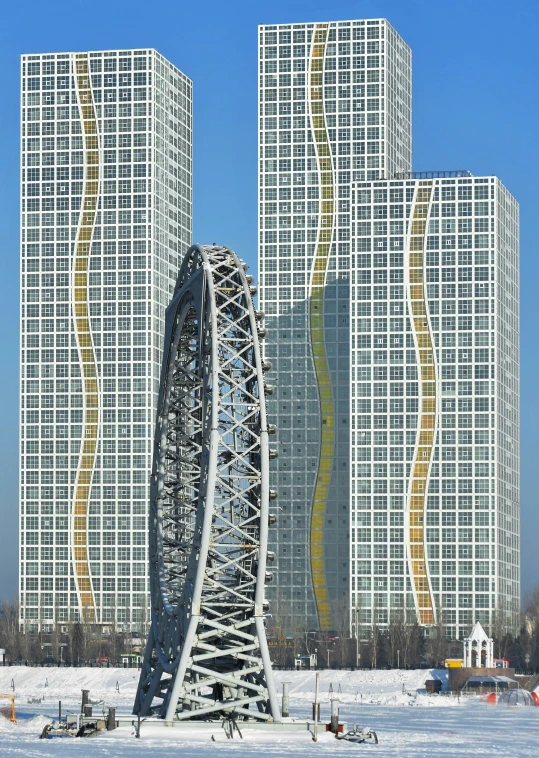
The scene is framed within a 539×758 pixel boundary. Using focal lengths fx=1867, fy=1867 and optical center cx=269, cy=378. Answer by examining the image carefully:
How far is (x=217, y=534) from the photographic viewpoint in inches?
5032

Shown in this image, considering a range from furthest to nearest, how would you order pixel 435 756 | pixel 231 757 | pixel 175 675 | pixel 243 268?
1. pixel 243 268
2. pixel 175 675
3. pixel 435 756
4. pixel 231 757

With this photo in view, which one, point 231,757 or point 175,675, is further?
point 175,675

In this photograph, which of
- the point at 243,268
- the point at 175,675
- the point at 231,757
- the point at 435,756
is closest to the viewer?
the point at 231,757

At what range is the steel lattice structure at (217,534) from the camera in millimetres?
124625

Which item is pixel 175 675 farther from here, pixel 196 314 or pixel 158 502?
pixel 196 314

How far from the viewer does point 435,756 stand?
378ft

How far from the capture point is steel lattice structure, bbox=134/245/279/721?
4906 inches

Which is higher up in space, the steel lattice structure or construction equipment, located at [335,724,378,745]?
the steel lattice structure

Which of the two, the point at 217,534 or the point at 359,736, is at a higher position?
the point at 217,534

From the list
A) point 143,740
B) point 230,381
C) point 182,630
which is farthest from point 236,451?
point 143,740

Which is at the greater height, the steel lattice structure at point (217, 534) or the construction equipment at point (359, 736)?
the steel lattice structure at point (217, 534)

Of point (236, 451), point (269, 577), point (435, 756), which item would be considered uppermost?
point (236, 451)

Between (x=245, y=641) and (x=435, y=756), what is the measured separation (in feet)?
64.4

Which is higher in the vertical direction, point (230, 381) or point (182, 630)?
point (230, 381)
